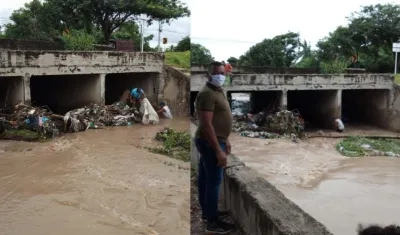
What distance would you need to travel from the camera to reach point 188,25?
910 millimetres

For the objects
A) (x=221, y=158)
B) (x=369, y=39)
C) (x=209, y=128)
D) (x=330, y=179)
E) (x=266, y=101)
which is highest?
(x=369, y=39)

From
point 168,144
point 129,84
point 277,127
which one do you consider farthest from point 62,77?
point 277,127

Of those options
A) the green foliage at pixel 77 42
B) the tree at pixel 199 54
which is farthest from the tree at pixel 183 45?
the green foliage at pixel 77 42

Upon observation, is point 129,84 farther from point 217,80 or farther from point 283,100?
point 283,100

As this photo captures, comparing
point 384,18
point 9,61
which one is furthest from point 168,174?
point 384,18

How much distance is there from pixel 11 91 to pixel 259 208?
6252mm

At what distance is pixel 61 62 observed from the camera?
6781 millimetres

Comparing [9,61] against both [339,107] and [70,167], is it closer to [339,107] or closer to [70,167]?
[70,167]

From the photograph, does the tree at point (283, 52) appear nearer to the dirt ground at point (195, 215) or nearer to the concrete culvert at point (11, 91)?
the concrete culvert at point (11, 91)

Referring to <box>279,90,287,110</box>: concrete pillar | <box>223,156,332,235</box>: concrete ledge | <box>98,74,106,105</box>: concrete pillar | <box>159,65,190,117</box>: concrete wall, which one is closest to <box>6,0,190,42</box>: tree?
<box>159,65,190,117</box>: concrete wall

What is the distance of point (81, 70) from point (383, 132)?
6.89 metres

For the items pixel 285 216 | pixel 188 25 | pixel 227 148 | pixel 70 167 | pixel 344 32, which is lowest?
pixel 70 167

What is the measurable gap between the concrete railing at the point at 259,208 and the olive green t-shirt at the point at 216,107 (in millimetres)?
98

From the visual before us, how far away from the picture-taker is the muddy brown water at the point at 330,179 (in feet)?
11.9
